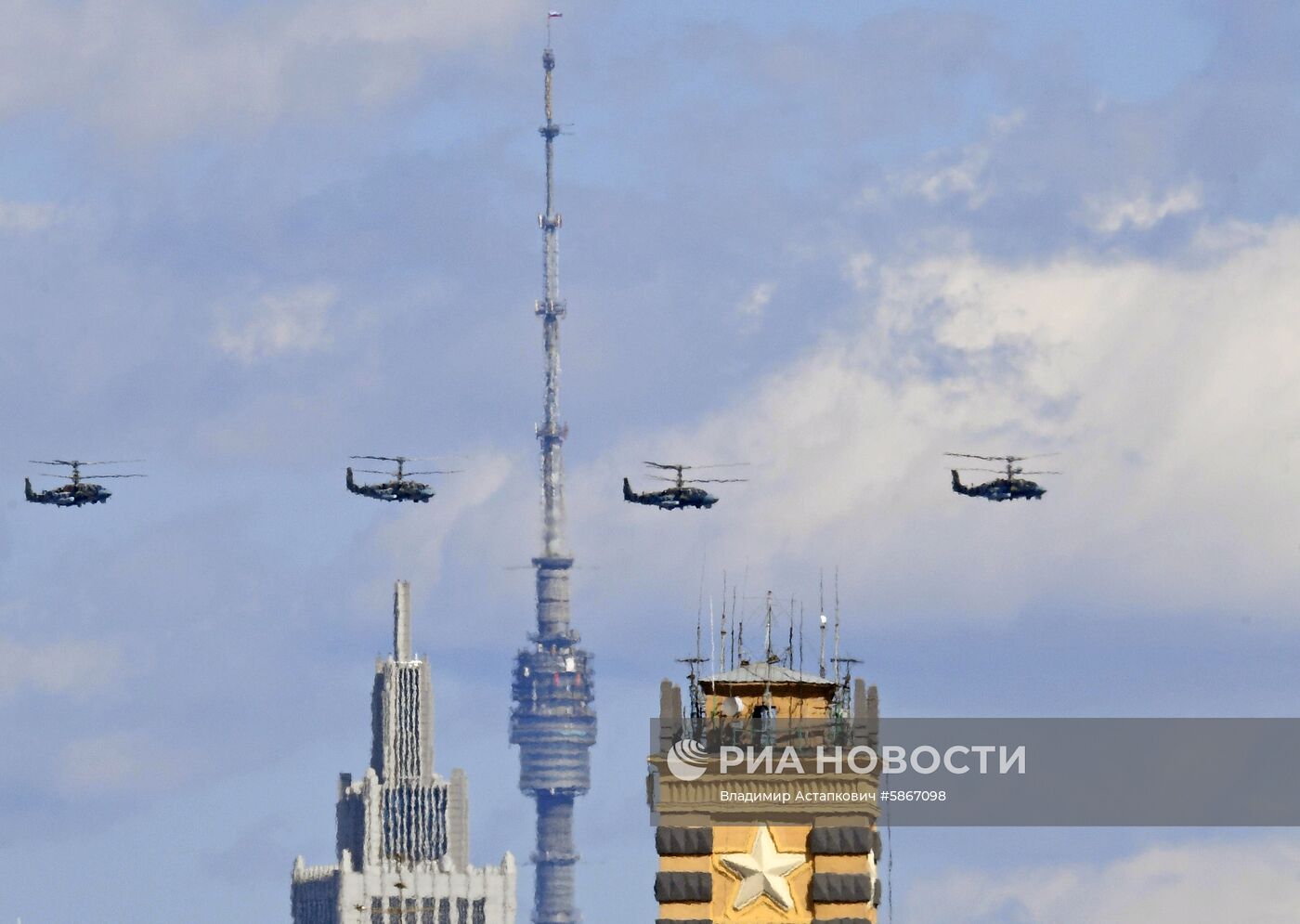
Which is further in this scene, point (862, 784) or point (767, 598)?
point (767, 598)

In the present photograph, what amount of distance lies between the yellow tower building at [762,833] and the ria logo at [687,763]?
0.08ft

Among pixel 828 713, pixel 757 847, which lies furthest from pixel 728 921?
pixel 828 713

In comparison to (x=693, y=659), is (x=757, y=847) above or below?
below

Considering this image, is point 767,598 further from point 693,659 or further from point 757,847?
point 757,847

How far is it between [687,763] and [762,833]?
2.71 metres

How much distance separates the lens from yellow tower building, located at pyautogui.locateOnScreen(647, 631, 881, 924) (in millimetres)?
95812

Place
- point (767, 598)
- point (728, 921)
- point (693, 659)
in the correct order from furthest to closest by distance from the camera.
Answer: point (767, 598), point (693, 659), point (728, 921)

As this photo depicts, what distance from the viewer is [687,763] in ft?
319

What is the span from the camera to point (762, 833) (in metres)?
96.6

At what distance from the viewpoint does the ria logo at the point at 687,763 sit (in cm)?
9719

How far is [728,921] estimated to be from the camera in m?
96.0

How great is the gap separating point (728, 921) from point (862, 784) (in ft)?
16.3

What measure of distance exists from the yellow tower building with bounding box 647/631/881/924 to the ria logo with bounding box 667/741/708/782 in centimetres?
2

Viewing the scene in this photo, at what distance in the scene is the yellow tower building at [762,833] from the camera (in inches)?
3772
